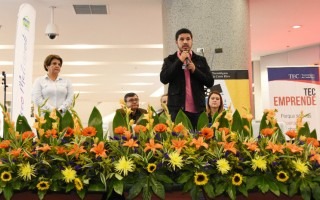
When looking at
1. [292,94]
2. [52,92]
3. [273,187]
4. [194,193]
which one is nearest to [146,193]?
[194,193]

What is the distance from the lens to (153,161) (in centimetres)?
126

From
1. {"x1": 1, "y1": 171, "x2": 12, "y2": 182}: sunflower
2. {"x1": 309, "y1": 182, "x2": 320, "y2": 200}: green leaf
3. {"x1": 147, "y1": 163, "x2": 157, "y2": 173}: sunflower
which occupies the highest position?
{"x1": 147, "y1": 163, "x2": 157, "y2": 173}: sunflower

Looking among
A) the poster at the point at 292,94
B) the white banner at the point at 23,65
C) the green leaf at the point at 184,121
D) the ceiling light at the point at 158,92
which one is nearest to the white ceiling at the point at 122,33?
the poster at the point at 292,94

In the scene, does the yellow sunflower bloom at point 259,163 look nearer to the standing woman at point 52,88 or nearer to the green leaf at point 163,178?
the green leaf at point 163,178

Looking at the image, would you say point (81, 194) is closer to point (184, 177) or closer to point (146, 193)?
point (146, 193)

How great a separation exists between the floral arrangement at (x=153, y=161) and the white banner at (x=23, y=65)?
2.64 metres

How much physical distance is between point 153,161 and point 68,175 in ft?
0.80

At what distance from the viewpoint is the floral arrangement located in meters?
1.21

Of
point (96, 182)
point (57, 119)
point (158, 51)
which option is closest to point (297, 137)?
point (96, 182)

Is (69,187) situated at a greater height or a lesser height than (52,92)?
lesser

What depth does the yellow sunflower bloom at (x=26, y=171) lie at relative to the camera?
1.20 m

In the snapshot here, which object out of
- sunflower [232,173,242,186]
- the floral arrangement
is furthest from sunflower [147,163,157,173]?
sunflower [232,173,242,186]

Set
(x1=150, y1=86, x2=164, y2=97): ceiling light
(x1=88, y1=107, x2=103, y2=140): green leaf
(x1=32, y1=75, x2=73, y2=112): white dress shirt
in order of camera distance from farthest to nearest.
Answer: (x1=150, y1=86, x2=164, y2=97): ceiling light, (x1=32, y1=75, x2=73, y2=112): white dress shirt, (x1=88, y1=107, x2=103, y2=140): green leaf

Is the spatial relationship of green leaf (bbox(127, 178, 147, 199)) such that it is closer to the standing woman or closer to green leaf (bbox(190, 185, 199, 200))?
green leaf (bbox(190, 185, 199, 200))
